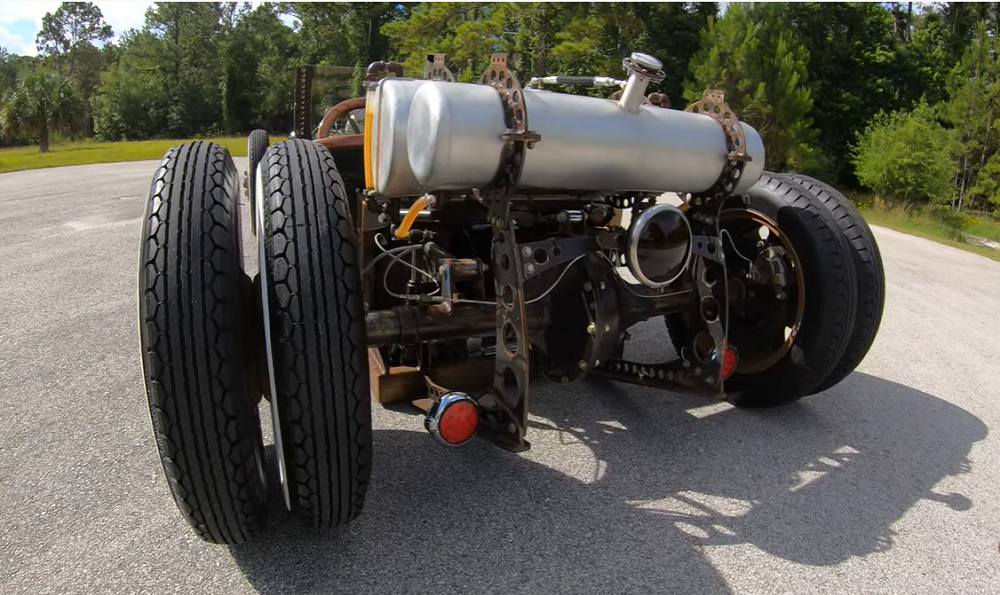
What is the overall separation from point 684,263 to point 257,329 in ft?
6.00

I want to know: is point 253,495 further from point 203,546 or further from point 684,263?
point 684,263

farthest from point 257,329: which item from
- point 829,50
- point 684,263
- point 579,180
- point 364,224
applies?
point 829,50

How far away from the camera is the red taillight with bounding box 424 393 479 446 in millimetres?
2445

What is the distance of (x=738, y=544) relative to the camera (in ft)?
8.36

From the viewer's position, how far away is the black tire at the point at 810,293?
11.0 ft

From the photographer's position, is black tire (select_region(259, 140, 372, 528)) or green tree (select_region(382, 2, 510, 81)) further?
green tree (select_region(382, 2, 510, 81))

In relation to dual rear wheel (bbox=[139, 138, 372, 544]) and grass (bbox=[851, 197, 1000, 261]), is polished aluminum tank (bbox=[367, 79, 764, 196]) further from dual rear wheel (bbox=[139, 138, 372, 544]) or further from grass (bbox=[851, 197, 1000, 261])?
grass (bbox=[851, 197, 1000, 261])

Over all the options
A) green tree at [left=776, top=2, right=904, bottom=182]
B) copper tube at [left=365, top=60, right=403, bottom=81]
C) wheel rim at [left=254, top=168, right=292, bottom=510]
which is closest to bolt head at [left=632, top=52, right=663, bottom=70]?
wheel rim at [left=254, top=168, right=292, bottom=510]

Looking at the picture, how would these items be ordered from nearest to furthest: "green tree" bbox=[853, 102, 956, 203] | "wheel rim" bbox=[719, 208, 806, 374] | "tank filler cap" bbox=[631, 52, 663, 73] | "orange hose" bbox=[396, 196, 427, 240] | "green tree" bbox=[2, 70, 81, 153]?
"tank filler cap" bbox=[631, 52, 663, 73], "orange hose" bbox=[396, 196, 427, 240], "wheel rim" bbox=[719, 208, 806, 374], "green tree" bbox=[853, 102, 956, 203], "green tree" bbox=[2, 70, 81, 153]

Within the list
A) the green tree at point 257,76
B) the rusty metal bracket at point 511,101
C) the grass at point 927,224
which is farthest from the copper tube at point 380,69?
the green tree at point 257,76

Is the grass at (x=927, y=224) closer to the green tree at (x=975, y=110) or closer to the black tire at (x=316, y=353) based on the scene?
the green tree at (x=975, y=110)

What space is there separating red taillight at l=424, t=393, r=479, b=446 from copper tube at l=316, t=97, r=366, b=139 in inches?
102

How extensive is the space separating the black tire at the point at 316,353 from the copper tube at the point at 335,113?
7.68 ft

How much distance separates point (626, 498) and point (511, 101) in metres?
1.69
